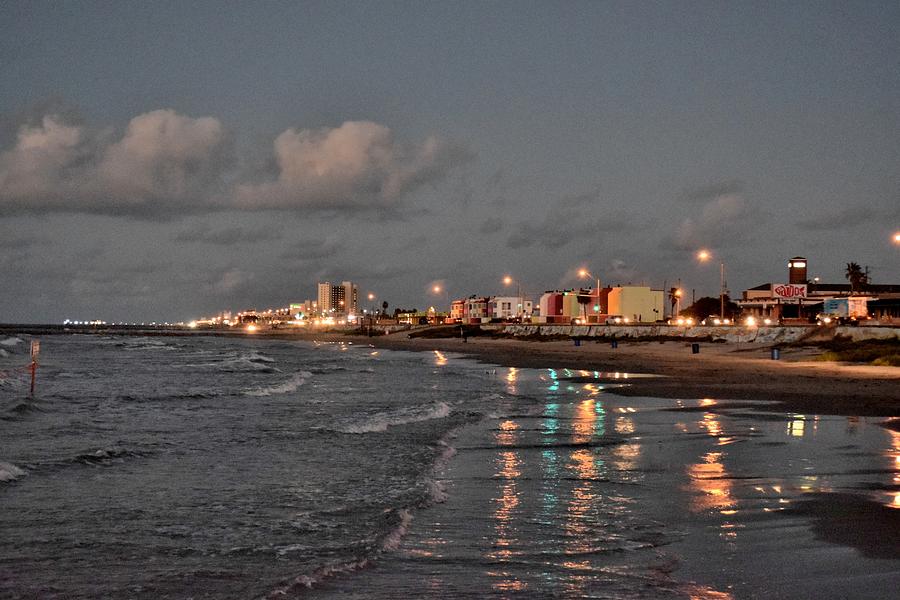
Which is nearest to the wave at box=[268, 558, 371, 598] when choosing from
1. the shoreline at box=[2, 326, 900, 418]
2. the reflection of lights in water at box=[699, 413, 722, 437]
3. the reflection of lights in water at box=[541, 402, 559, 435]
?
the reflection of lights in water at box=[541, 402, 559, 435]

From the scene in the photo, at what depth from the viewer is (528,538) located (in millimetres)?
8945

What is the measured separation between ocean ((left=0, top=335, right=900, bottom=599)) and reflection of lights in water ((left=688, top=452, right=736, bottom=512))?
5 centimetres

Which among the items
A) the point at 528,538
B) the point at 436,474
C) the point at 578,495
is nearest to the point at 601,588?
the point at 528,538

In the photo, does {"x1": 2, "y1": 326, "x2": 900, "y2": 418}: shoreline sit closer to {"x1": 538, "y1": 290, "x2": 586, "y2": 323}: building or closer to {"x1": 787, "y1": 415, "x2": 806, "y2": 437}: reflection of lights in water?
{"x1": 787, "y1": 415, "x2": 806, "y2": 437}: reflection of lights in water

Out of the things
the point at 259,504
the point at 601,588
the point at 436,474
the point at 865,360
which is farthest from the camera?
the point at 865,360

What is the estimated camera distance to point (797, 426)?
19.0m

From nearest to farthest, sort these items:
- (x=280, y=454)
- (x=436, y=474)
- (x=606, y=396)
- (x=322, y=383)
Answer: (x=436, y=474)
(x=280, y=454)
(x=606, y=396)
(x=322, y=383)

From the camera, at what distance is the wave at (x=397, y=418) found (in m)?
19.8

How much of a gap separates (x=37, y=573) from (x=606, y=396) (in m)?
23.9

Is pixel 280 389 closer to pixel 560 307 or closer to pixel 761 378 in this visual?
pixel 761 378

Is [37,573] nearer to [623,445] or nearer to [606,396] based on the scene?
[623,445]

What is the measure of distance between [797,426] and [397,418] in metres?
10.5

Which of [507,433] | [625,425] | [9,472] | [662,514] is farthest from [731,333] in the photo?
[9,472]

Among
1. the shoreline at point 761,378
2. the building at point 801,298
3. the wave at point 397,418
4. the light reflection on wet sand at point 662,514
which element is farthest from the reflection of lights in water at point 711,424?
the building at point 801,298
